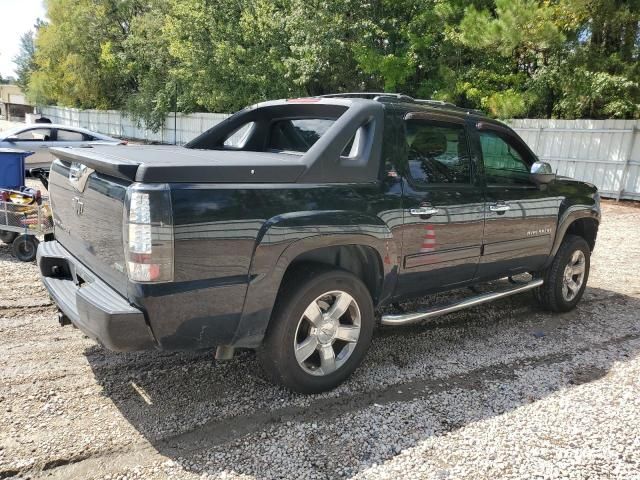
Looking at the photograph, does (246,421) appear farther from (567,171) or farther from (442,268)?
(567,171)

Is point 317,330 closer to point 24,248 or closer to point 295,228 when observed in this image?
point 295,228

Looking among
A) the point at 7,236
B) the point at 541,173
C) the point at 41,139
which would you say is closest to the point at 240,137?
the point at 541,173

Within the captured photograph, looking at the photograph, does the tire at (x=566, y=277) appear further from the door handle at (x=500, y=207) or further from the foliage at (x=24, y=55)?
the foliage at (x=24, y=55)

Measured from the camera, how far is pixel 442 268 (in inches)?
161

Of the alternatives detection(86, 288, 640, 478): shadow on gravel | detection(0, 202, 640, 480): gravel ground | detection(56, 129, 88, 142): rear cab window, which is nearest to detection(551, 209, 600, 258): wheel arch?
detection(86, 288, 640, 478): shadow on gravel

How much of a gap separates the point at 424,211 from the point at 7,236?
560 cm

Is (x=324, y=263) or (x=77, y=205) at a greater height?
(x=77, y=205)

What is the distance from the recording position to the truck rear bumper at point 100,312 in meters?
2.72

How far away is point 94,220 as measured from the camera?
3119mm

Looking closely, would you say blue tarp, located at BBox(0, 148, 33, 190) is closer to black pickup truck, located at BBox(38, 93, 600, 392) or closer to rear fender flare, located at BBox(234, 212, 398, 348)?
black pickup truck, located at BBox(38, 93, 600, 392)

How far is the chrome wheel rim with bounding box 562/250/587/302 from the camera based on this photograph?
5.46 m

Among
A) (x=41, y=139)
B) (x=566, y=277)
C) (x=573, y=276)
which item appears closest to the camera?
(x=566, y=277)

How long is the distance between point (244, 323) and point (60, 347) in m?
1.95

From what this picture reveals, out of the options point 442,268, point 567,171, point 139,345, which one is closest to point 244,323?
point 139,345
